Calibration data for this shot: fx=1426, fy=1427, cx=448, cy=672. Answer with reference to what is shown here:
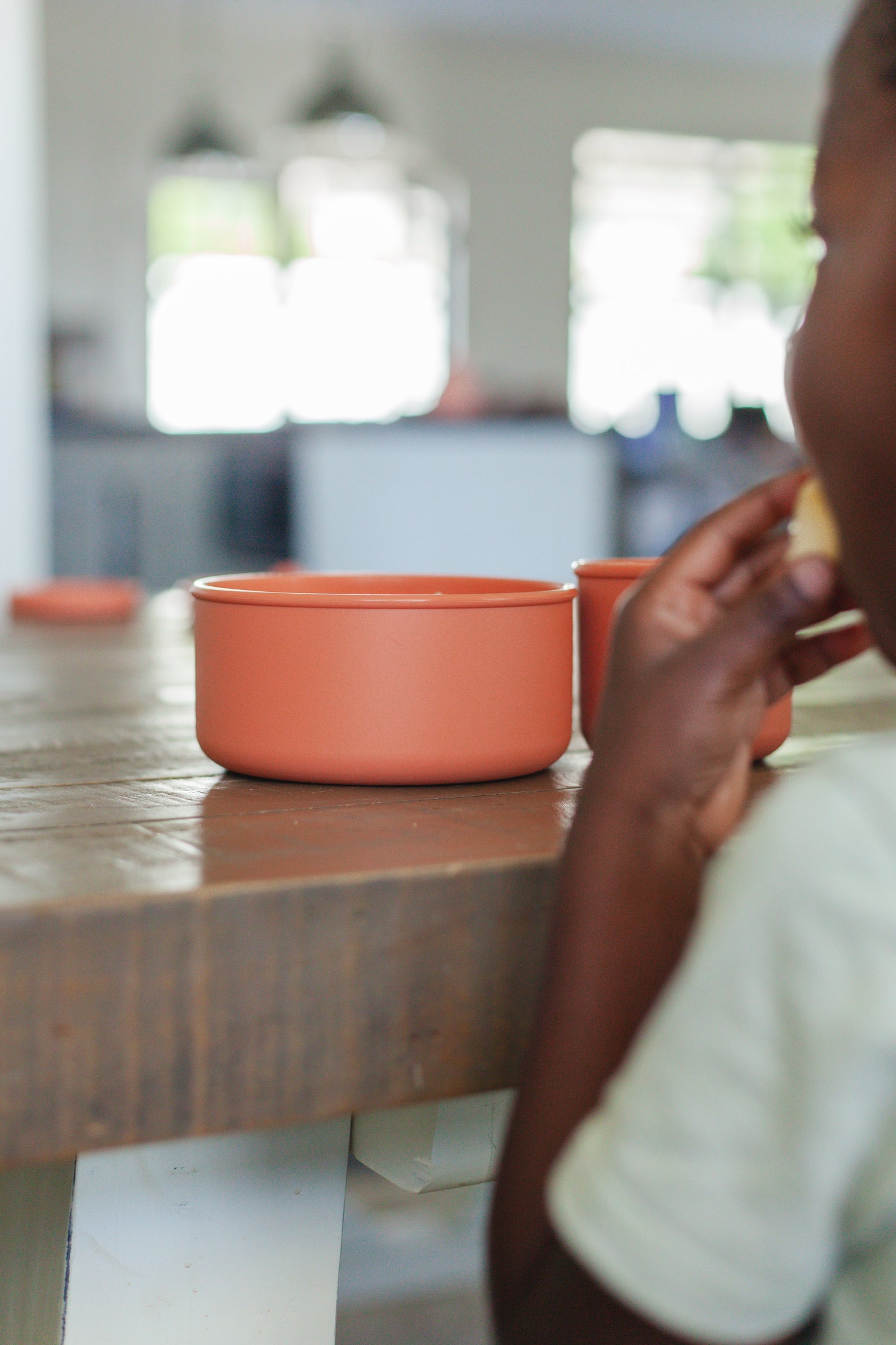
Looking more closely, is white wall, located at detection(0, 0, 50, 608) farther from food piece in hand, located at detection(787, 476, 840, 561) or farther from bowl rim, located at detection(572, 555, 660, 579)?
food piece in hand, located at detection(787, 476, 840, 561)

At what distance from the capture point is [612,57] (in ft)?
22.1

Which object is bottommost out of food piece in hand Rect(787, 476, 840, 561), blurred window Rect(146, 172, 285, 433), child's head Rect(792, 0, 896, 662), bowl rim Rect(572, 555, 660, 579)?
bowl rim Rect(572, 555, 660, 579)

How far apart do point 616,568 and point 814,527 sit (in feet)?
0.57

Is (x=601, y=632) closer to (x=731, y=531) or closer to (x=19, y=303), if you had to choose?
(x=731, y=531)

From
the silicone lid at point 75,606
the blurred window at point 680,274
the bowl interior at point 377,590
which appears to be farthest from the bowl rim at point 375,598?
the blurred window at point 680,274

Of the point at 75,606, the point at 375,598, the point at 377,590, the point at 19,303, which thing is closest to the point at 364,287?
the point at 19,303

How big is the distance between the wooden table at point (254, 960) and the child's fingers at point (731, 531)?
0.10 m

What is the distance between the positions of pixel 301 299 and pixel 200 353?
1.77ft

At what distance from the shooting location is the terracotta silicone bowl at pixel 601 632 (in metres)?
0.58

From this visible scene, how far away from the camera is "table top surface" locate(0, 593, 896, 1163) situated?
0.36 meters

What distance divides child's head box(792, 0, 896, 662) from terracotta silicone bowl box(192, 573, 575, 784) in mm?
169

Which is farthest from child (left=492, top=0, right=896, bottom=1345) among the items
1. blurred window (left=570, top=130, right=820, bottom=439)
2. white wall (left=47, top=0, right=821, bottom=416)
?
blurred window (left=570, top=130, right=820, bottom=439)

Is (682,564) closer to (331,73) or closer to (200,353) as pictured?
(331,73)

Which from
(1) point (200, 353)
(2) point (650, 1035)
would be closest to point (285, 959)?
(2) point (650, 1035)
